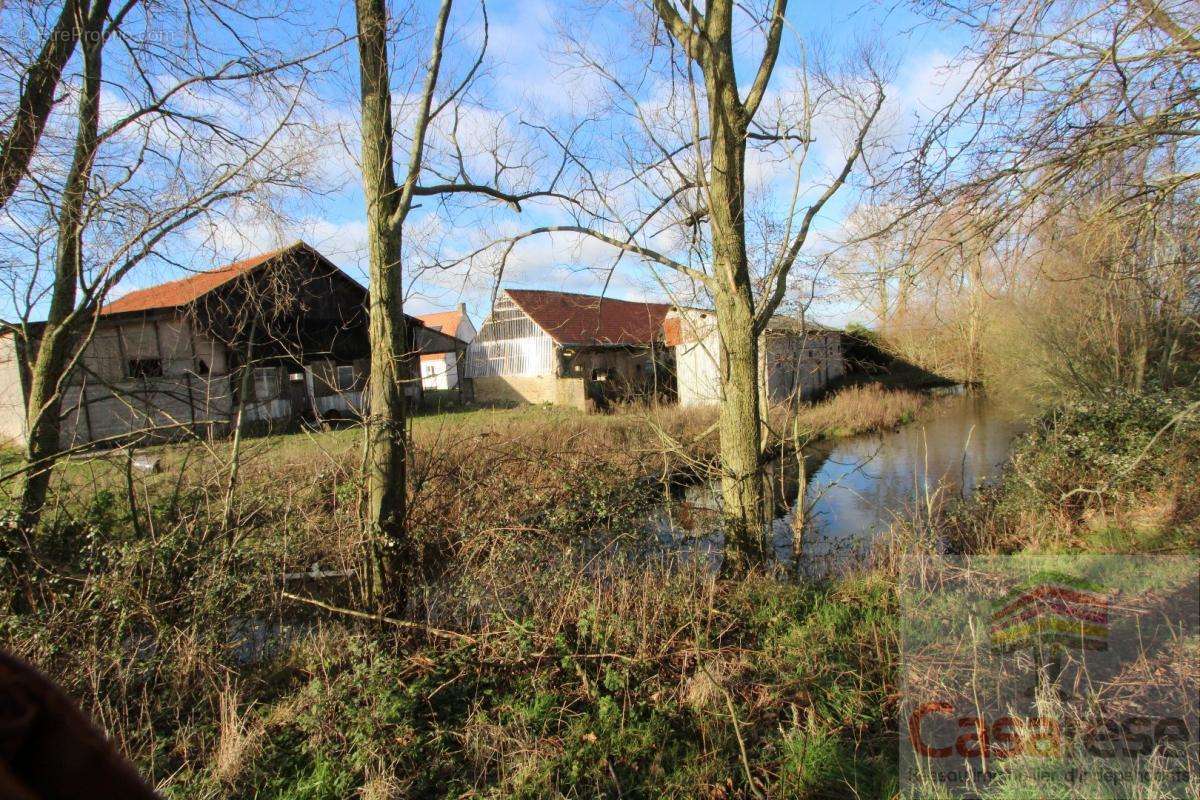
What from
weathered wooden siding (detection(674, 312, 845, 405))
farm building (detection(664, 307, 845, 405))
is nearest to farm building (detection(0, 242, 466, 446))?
farm building (detection(664, 307, 845, 405))

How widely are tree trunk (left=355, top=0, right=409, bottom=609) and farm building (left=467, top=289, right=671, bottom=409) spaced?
20241mm

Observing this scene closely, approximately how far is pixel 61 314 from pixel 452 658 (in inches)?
176

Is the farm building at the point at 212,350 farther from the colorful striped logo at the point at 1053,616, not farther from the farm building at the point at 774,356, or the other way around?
the colorful striped logo at the point at 1053,616

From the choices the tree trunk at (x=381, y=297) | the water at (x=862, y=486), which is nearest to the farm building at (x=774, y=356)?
the water at (x=862, y=486)

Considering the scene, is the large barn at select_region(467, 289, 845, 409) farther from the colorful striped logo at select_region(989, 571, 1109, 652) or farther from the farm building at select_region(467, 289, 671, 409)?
the colorful striped logo at select_region(989, 571, 1109, 652)

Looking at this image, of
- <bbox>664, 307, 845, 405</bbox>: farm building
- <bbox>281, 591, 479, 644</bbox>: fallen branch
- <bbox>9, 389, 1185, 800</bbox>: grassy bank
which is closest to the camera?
<bbox>9, 389, 1185, 800</bbox>: grassy bank

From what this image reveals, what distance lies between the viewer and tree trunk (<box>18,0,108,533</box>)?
16.9ft

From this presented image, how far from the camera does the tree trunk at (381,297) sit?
4.97 metres

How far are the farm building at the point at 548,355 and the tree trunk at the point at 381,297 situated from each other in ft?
66.4

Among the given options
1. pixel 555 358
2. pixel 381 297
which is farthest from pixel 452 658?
pixel 555 358

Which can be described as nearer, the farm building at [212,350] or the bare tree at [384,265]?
the bare tree at [384,265]

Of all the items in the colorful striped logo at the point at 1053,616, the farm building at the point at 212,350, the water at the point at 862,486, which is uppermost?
the farm building at the point at 212,350

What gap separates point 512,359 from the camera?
2883 cm

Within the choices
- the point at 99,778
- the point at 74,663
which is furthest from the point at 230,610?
the point at 99,778
